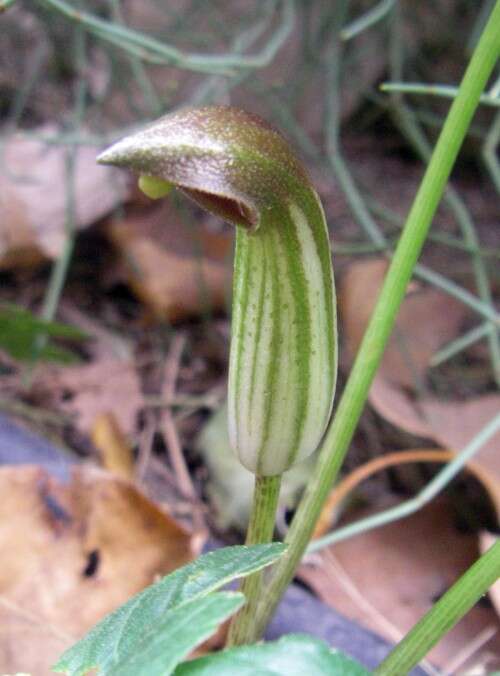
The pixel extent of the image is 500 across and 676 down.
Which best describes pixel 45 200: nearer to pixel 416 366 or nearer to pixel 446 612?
pixel 416 366

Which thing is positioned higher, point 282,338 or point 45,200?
point 282,338

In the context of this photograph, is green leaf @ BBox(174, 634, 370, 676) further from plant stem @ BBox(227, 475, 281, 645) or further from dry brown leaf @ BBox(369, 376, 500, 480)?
dry brown leaf @ BBox(369, 376, 500, 480)

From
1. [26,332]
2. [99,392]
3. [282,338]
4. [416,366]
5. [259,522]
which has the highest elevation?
[282,338]

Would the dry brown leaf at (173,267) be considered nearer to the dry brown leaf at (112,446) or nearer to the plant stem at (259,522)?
the dry brown leaf at (112,446)

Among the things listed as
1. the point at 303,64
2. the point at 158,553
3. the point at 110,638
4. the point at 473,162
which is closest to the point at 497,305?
the point at 473,162

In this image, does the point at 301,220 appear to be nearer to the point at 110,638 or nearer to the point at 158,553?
the point at 110,638

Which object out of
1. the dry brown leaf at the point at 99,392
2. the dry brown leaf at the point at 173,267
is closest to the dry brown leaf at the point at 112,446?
the dry brown leaf at the point at 99,392

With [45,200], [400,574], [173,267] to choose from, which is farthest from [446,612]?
[45,200]
